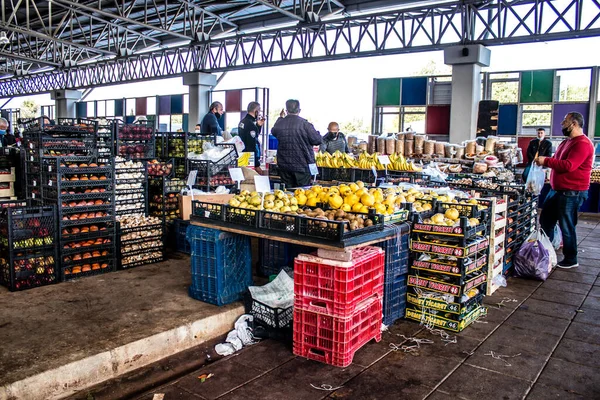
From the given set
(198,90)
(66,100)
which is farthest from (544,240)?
(66,100)

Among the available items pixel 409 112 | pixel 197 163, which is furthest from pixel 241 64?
pixel 197 163

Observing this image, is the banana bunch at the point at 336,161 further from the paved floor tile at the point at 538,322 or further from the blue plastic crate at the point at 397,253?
the paved floor tile at the point at 538,322

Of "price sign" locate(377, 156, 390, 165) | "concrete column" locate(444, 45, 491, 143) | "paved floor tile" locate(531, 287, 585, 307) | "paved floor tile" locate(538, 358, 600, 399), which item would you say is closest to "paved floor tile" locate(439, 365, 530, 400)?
"paved floor tile" locate(538, 358, 600, 399)

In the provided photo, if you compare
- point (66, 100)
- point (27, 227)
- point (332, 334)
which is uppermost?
point (66, 100)

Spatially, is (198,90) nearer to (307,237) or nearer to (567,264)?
(567,264)

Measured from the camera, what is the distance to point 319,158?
8070 millimetres

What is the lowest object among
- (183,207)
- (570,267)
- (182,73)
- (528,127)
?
(570,267)

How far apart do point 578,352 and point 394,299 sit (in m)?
1.42

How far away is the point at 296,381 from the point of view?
3320 millimetres

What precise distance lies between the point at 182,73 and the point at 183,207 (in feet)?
45.3

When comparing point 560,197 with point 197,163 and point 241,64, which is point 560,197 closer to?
point 197,163

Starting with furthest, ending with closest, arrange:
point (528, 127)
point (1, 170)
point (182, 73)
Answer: point (182, 73)
point (528, 127)
point (1, 170)

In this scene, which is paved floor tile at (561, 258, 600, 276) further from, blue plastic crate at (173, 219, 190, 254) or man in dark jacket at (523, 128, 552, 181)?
blue plastic crate at (173, 219, 190, 254)

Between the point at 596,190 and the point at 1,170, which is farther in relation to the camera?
the point at 596,190
